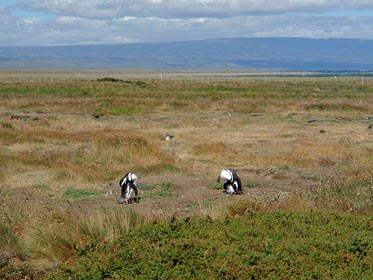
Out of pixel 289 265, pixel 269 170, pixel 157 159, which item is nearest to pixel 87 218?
pixel 289 265

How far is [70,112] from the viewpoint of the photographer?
1394 inches

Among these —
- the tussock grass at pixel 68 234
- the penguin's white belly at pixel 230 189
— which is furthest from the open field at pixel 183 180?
the penguin's white belly at pixel 230 189

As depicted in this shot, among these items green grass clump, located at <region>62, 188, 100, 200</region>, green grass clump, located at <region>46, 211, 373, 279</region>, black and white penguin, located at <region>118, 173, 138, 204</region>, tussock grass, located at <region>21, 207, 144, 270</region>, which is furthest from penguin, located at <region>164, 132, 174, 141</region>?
green grass clump, located at <region>46, 211, 373, 279</region>

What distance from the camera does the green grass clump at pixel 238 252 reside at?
17.4 feet

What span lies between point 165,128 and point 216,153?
29.1ft

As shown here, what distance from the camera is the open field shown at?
6098mm

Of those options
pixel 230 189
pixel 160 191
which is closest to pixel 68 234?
pixel 230 189

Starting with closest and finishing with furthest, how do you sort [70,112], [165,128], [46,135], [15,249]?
1. [15,249]
2. [46,135]
3. [165,128]
4. [70,112]

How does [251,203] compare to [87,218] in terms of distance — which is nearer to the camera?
[87,218]

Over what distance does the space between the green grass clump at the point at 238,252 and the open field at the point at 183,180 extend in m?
0.02

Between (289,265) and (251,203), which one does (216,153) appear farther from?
(289,265)

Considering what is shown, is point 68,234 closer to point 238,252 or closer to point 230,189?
point 238,252

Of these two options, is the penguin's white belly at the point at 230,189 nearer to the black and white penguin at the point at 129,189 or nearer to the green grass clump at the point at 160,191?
the green grass clump at the point at 160,191

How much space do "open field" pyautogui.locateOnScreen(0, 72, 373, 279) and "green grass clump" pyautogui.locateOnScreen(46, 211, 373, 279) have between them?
2cm
